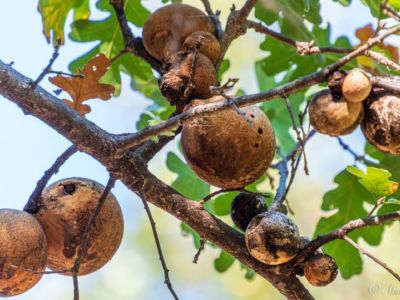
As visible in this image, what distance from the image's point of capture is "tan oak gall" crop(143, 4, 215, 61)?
5.54 feet

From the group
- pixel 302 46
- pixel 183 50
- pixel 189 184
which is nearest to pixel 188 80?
pixel 183 50

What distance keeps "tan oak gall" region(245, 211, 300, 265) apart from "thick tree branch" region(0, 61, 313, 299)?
0.20 ft

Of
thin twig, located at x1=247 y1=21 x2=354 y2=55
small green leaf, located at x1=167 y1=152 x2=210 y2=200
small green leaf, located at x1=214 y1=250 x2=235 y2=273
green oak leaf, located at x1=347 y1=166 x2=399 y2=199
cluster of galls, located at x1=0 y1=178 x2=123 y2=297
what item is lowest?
small green leaf, located at x1=214 y1=250 x2=235 y2=273

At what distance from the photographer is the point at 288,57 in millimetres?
2342

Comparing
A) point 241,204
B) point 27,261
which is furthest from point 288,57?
point 27,261

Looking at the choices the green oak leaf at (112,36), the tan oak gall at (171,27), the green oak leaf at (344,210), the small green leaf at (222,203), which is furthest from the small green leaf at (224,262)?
the tan oak gall at (171,27)

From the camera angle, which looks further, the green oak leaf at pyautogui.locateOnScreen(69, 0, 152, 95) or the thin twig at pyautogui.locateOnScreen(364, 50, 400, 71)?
the green oak leaf at pyautogui.locateOnScreen(69, 0, 152, 95)

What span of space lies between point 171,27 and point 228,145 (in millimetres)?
411

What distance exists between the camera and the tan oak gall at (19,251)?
142 cm

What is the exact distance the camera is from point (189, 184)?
2.35 metres

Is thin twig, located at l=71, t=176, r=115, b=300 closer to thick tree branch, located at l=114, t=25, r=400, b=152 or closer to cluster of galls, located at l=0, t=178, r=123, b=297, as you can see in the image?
cluster of galls, located at l=0, t=178, r=123, b=297

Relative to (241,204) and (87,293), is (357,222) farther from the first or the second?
(87,293)

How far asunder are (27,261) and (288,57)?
48.4 inches

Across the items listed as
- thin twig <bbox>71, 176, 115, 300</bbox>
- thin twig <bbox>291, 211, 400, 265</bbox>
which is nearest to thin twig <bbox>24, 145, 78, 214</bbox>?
thin twig <bbox>71, 176, 115, 300</bbox>
